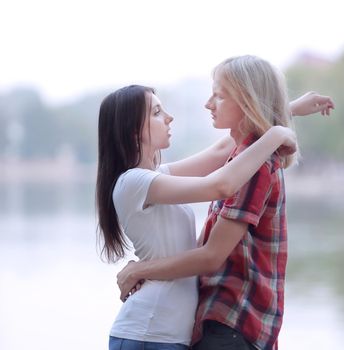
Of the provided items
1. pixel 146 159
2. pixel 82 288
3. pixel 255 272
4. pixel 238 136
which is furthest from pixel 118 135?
pixel 82 288

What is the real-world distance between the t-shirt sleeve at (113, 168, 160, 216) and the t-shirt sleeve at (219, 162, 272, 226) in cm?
13

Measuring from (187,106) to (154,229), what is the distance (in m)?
45.0

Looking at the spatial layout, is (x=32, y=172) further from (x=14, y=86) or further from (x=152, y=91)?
(x=152, y=91)

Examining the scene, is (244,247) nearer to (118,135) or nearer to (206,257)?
(206,257)

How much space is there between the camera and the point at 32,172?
44938mm

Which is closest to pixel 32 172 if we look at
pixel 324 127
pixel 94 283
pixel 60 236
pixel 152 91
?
pixel 324 127

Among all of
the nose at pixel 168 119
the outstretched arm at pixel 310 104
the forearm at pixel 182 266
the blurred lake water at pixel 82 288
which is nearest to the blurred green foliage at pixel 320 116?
the blurred lake water at pixel 82 288

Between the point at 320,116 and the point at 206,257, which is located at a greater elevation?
the point at 206,257

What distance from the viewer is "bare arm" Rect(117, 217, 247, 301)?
4.65ft

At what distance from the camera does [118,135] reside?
1.52 m

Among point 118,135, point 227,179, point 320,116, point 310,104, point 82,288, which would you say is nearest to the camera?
point 227,179

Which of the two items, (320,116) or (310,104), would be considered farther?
(320,116)

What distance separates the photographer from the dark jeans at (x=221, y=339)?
1.44 meters

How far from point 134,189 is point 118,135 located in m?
0.10
